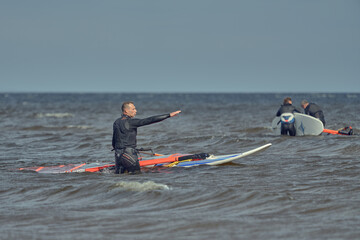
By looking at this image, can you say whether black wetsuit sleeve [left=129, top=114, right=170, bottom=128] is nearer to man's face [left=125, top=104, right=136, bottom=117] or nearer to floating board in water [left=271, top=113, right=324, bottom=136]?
man's face [left=125, top=104, right=136, bottom=117]

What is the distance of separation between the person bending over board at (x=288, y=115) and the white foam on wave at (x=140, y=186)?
9966 millimetres

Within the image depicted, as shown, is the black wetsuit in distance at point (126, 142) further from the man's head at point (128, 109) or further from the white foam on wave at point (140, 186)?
the white foam on wave at point (140, 186)

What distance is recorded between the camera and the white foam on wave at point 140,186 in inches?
331

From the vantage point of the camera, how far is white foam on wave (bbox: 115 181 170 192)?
331 inches

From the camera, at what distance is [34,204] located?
25.6 feet

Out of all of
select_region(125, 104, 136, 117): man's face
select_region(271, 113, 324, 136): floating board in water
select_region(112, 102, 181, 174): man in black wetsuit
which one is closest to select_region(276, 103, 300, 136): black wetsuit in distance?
select_region(271, 113, 324, 136): floating board in water

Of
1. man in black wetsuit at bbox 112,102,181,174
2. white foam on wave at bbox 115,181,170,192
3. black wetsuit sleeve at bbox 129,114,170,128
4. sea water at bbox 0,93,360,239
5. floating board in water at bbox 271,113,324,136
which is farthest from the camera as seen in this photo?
floating board in water at bbox 271,113,324,136

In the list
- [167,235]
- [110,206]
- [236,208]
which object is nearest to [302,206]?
[236,208]

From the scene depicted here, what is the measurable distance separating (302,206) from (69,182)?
4.55 meters

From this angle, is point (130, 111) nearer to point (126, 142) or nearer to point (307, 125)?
point (126, 142)

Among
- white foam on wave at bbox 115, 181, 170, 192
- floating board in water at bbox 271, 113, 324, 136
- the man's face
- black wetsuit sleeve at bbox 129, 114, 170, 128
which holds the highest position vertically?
the man's face

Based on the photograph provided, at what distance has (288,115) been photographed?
18.0m

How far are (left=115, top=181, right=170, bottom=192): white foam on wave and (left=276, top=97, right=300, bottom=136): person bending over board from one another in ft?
32.7

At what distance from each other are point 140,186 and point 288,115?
1044 centimetres
